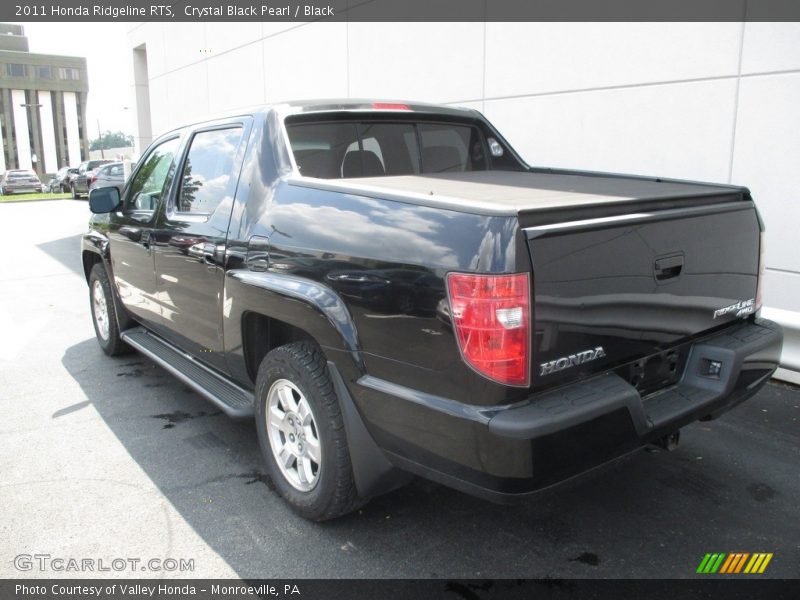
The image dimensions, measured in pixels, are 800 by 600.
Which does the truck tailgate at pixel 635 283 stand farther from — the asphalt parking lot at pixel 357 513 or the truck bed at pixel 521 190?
the asphalt parking lot at pixel 357 513

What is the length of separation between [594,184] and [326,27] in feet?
28.5

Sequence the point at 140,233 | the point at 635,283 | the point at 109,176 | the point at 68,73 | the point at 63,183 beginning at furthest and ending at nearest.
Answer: the point at 68,73, the point at 63,183, the point at 109,176, the point at 140,233, the point at 635,283

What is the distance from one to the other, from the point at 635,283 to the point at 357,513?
1.71 metres

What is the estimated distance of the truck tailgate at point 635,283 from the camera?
7.68ft

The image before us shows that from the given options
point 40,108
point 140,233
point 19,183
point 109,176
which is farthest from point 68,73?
point 140,233

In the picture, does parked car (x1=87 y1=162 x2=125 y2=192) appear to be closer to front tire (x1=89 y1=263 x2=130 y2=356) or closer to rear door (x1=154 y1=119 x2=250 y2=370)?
front tire (x1=89 y1=263 x2=130 y2=356)

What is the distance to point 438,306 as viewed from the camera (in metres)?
2.38

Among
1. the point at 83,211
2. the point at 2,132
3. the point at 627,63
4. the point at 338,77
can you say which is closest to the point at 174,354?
the point at 627,63

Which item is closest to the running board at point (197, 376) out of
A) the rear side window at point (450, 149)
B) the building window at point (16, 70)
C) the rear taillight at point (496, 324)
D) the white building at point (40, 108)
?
the rear taillight at point (496, 324)

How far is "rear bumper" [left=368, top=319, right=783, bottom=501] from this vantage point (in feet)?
7.37

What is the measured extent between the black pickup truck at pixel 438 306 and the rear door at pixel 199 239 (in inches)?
0.7

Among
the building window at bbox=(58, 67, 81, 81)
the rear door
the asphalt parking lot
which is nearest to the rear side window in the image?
the rear door

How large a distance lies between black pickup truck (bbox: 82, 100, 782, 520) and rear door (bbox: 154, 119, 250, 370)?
2cm

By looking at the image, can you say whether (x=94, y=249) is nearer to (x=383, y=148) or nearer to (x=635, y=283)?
(x=383, y=148)
